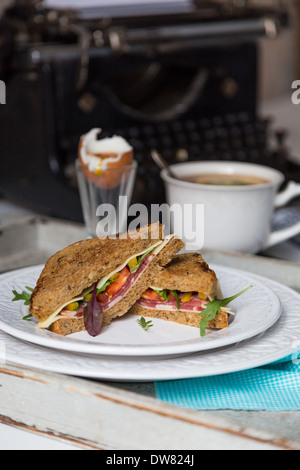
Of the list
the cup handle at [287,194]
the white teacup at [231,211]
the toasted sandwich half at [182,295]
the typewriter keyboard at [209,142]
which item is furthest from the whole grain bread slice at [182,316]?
the typewriter keyboard at [209,142]

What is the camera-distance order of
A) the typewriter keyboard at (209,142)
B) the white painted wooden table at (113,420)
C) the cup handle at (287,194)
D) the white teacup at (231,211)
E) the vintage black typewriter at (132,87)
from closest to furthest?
the white painted wooden table at (113,420)
the white teacup at (231,211)
the cup handle at (287,194)
the vintage black typewriter at (132,87)
the typewriter keyboard at (209,142)

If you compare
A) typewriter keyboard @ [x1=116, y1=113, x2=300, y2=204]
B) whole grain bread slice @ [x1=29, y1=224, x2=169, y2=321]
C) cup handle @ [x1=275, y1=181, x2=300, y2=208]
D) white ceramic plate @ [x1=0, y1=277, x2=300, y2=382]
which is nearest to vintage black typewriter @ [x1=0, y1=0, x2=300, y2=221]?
typewriter keyboard @ [x1=116, y1=113, x2=300, y2=204]

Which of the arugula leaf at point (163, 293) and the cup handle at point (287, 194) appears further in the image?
the cup handle at point (287, 194)

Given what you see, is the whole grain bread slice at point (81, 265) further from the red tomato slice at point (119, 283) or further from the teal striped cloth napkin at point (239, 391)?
the teal striped cloth napkin at point (239, 391)

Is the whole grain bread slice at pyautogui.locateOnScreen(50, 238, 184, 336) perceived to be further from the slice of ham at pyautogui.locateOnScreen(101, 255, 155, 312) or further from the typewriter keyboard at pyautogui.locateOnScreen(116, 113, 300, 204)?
the typewriter keyboard at pyautogui.locateOnScreen(116, 113, 300, 204)

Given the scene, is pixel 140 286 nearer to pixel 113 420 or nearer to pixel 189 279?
pixel 189 279

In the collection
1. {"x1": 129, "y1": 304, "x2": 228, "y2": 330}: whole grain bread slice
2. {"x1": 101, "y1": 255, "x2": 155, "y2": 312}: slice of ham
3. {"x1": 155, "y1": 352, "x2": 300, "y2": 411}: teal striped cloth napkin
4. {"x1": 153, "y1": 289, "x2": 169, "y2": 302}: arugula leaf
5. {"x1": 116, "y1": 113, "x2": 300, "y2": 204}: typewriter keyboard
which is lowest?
{"x1": 116, "y1": 113, "x2": 300, "y2": 204}: typewriter keyboard
